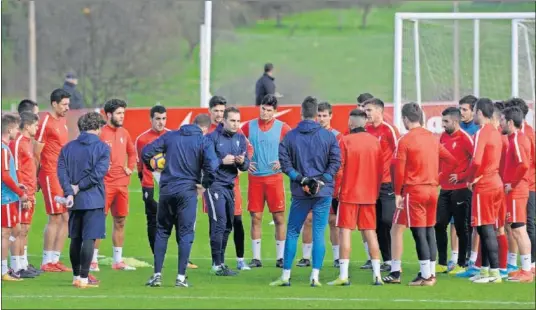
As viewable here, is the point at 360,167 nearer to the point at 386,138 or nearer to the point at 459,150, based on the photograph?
the point at 386,138

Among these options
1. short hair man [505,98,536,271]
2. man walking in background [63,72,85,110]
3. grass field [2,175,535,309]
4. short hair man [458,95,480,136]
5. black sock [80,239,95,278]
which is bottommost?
grass field [2,175,535,309]

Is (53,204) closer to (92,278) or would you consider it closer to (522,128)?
(92,278)

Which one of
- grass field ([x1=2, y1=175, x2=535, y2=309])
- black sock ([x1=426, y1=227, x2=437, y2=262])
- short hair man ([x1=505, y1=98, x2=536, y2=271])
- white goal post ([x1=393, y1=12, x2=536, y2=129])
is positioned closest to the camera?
grass field ([x1=2, y1=175, x2=535, y2=309])

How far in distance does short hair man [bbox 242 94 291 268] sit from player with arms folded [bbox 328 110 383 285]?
6.09 ft

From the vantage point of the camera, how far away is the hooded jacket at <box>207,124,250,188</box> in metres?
15.2

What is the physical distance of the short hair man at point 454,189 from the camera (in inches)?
589

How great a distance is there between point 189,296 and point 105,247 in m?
5.96

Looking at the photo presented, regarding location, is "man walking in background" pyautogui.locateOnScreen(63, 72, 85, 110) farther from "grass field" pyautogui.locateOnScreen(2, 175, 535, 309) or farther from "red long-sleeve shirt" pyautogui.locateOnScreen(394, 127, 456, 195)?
"red long-sleeve shirt" pyautogui.locateOnScreen(394, 127, 456, 195)

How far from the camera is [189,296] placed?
42.8ft

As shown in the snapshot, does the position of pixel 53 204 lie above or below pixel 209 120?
below

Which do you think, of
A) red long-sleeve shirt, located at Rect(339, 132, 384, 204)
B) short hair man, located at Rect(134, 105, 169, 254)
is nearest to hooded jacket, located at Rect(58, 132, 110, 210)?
short hair man, located at Rect(134, 105, 169, 254)

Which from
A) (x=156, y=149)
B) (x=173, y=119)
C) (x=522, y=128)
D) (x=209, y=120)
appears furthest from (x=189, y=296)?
(x=173, y=119)

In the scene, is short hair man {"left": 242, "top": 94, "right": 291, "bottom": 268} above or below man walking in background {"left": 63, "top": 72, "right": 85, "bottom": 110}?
below

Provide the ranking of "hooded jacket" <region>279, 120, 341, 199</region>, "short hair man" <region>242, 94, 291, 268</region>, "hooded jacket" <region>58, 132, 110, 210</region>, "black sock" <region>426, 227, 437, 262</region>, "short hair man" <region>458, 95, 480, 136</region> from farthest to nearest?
Result: 1. "short hair man" <region>242, 94, 291, 268</region>
2. "short hair man" <region>458, 95, 480, 136</region>
3. "black sock" <region>426, 227, 437, 262</region>
4. "hooded jacket" <region>279, 120, 341, 199</region>
5. "hooded jacket" <region>58, 132, 110, 210</region>
